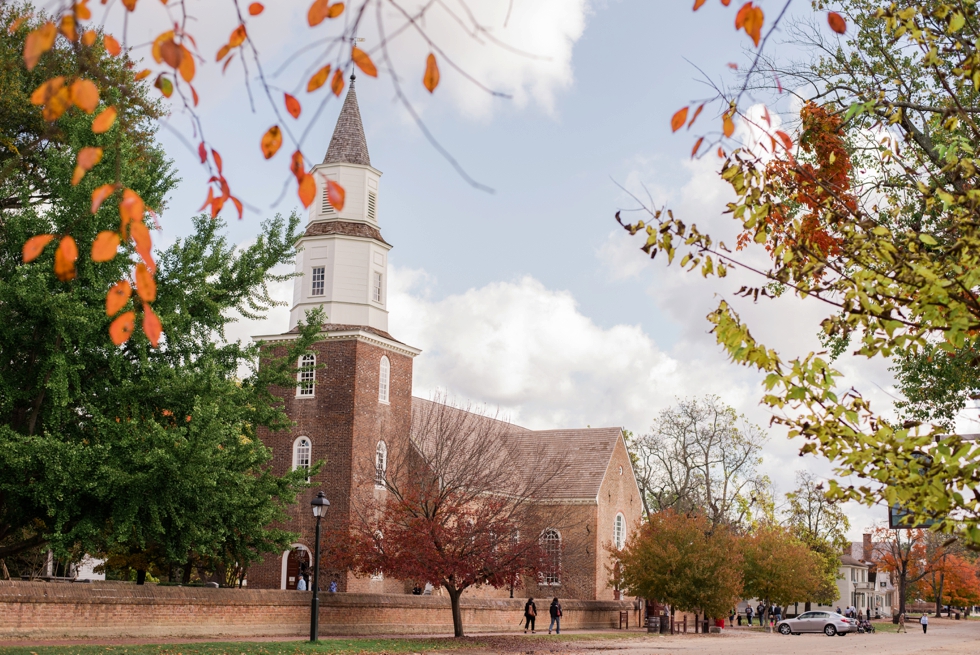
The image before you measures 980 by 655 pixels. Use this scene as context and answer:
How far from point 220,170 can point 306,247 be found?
3848 cm

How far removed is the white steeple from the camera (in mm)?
41500

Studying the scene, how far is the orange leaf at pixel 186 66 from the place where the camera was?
3.71 meters

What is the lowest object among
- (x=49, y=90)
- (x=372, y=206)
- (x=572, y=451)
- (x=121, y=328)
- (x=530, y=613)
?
(x=530, y=613)

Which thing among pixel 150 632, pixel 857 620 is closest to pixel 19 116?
pixel 150 632

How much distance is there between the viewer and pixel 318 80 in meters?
4.12

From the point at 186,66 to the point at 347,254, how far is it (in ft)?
125

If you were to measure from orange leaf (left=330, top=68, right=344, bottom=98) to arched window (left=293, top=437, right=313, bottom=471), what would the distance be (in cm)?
3820

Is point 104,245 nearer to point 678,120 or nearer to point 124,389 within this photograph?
point 678,120

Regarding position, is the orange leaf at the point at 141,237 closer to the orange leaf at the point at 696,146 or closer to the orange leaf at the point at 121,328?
the orange leaf at the point at 121,328

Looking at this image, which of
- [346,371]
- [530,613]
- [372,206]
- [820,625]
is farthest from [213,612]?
[820,625]

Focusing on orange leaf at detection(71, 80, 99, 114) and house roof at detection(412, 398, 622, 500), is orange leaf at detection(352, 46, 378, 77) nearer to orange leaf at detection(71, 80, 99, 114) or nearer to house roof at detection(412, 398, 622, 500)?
orange leaf at detection(71, 80, 99, 114)

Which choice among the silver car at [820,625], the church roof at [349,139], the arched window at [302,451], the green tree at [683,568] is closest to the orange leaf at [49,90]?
the arched window at [302,451]

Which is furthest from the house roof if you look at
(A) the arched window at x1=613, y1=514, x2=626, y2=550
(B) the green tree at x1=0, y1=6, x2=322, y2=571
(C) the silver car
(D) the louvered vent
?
(B) the green tree at x1=0, y1=6, x2=322, y2=571

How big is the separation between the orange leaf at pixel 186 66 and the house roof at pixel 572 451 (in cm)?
4735
